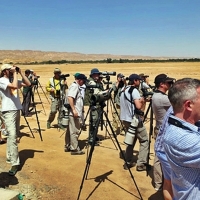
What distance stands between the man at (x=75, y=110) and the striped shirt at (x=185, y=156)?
418 cm

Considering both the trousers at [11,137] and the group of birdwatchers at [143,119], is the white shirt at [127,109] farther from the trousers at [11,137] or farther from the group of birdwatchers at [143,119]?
the trousers at [11,137]

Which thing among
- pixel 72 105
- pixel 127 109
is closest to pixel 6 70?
pixel 72 105

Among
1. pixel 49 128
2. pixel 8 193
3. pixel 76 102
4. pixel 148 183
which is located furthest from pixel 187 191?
pixel 49 128

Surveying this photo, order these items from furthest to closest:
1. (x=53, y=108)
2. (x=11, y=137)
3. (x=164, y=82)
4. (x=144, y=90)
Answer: (x=53, y=108), (x=144, y=90), (x=11, y=137), (x=164, y=82)

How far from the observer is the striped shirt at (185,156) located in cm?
184

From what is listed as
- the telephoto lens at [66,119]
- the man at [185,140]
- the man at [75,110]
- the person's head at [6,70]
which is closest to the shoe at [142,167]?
the man at [75,110]

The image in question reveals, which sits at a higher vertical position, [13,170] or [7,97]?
[7,97]

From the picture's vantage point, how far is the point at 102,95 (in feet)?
15.3

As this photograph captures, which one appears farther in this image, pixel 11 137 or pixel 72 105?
pixel 72 105

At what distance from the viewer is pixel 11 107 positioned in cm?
509

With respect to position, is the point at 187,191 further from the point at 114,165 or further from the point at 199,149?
the point at 114,165

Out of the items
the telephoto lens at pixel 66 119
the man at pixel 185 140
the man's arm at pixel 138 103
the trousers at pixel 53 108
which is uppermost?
the man at pixel 185 140

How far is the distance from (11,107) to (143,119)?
2595mm

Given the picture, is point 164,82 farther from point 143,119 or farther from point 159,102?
point 143,119
